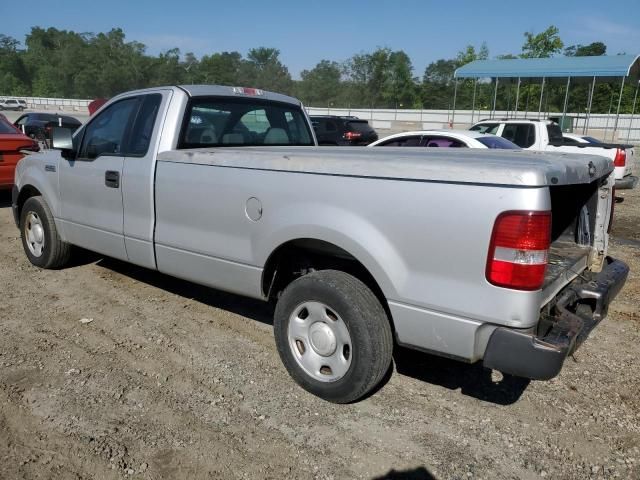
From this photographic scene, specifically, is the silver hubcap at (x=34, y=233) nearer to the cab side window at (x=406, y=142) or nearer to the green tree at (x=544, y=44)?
the cab side window at (x=406, y=142)

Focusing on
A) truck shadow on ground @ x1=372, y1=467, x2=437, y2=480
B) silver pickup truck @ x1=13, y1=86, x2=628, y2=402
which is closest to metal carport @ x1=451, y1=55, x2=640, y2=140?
silver pickup truck @ x1=13, y1=86, x2=628, y2=402

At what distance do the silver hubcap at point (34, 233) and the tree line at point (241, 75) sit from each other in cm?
5184

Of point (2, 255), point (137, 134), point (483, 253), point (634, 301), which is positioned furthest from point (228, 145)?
point (634, 301)

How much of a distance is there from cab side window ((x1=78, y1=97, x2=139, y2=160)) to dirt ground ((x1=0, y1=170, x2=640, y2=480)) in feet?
4.53

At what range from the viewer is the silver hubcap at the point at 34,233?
17.9 ft

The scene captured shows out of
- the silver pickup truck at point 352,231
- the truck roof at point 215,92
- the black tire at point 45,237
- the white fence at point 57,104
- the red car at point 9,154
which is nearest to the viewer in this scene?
the silver pickup truck at point 352,231

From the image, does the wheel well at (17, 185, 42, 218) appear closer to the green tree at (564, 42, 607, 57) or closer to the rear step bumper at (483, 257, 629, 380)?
the rear step bumper at (483, 257, 629, 380)

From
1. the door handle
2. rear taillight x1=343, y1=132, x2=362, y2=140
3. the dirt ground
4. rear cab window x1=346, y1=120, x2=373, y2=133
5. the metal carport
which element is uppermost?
the metal carport

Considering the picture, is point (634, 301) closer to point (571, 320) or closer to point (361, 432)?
point (571, 320)

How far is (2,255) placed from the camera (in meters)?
6.21

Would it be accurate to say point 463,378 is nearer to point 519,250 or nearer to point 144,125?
point 519,250

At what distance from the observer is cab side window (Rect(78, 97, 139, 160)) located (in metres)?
4.44

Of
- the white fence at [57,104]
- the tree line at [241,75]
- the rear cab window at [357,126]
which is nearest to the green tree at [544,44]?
the tree line at [241,75]

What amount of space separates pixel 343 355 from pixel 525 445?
1081 mm
